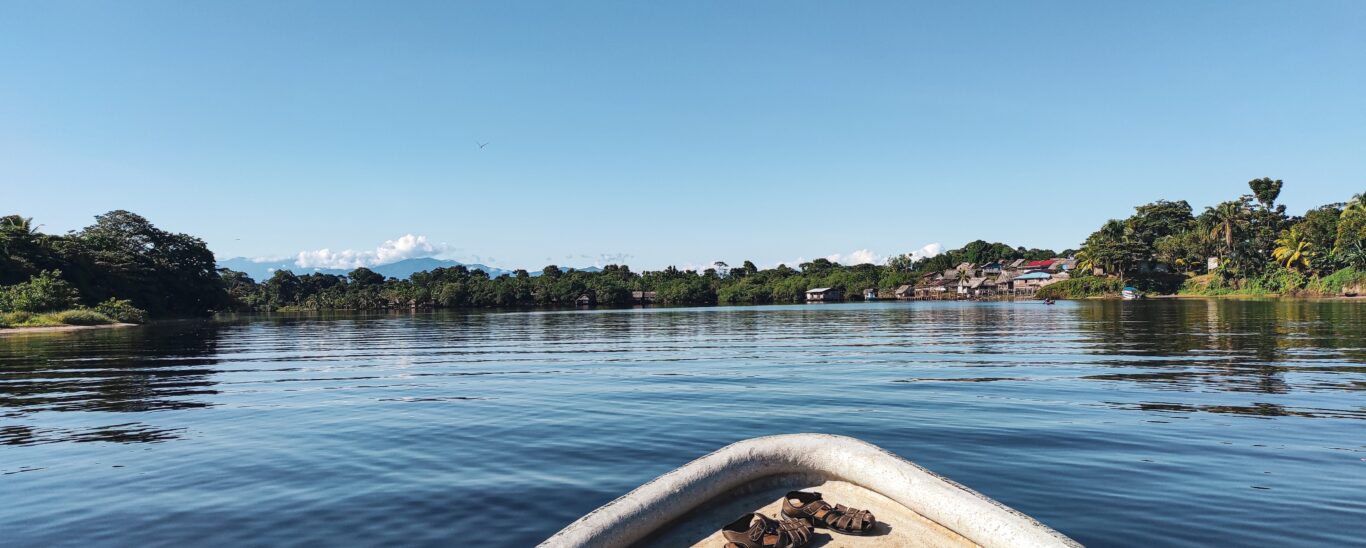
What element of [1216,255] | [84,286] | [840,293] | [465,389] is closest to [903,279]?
[840,293]

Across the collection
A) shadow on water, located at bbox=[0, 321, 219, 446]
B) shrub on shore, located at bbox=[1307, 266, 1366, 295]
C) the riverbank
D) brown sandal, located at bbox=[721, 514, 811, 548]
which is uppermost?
shrub on shore, located at bbox=[1307, 266, 1366, 295]

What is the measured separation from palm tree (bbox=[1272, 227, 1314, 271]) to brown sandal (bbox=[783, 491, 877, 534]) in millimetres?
97558

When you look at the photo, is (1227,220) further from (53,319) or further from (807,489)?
(53,319)

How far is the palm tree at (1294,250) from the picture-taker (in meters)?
77.6

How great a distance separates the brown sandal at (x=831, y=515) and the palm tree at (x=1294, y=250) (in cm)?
9756

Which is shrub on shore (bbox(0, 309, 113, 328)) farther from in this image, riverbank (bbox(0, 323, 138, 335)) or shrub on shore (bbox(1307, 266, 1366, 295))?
shrub on shore (bbox(1307, 266, 1366, 295))

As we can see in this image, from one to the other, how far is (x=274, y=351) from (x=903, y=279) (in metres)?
129

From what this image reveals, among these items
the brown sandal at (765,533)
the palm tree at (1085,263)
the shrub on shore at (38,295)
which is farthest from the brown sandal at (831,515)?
the palm tree at (1085,263)

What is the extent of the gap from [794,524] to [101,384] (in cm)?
2115

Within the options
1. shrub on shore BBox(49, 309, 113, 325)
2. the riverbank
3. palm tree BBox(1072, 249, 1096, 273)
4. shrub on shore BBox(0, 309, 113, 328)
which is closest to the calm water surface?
the riverbank

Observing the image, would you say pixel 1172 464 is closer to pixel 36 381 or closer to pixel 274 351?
pixel 36 381

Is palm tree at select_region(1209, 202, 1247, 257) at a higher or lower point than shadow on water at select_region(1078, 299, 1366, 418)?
higher

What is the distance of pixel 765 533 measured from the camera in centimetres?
394

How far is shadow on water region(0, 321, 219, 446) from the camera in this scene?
38.4ft
